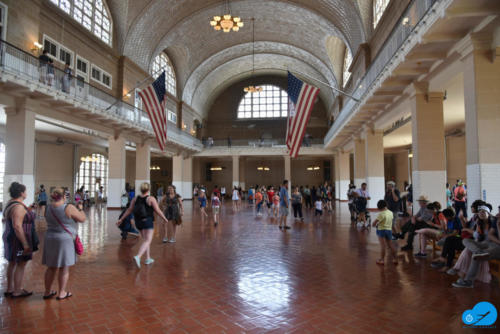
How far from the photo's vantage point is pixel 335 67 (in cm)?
2589

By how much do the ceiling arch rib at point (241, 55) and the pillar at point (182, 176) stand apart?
6.22 metres

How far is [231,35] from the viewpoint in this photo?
1093 inches

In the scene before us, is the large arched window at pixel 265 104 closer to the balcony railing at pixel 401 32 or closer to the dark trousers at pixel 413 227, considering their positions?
the balcony railing at pixel 401 32

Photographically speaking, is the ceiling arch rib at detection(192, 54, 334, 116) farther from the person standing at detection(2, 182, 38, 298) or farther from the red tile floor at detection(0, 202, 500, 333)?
the person standing at detection(2, 182, 38, 298)

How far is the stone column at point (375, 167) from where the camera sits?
53.5 ft

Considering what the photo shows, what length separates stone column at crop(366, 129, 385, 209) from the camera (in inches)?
642

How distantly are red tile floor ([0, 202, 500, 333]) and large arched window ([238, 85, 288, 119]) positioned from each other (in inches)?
1323

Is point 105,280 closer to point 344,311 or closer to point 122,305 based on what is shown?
point 122,305

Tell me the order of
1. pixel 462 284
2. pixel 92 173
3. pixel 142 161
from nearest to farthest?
pixel 462 284
pixel 142 161
pixel 92 173

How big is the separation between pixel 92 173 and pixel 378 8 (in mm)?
24628

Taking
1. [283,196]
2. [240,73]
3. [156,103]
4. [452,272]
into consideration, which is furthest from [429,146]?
[240,73]

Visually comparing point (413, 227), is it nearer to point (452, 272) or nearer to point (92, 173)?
point (452, 272)

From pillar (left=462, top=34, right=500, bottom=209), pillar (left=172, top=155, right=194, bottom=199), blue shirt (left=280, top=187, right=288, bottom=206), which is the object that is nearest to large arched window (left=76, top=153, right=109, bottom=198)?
pillar (left=172, top=155, right=194, bottom=199)

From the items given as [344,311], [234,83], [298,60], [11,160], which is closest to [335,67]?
[298,60]
